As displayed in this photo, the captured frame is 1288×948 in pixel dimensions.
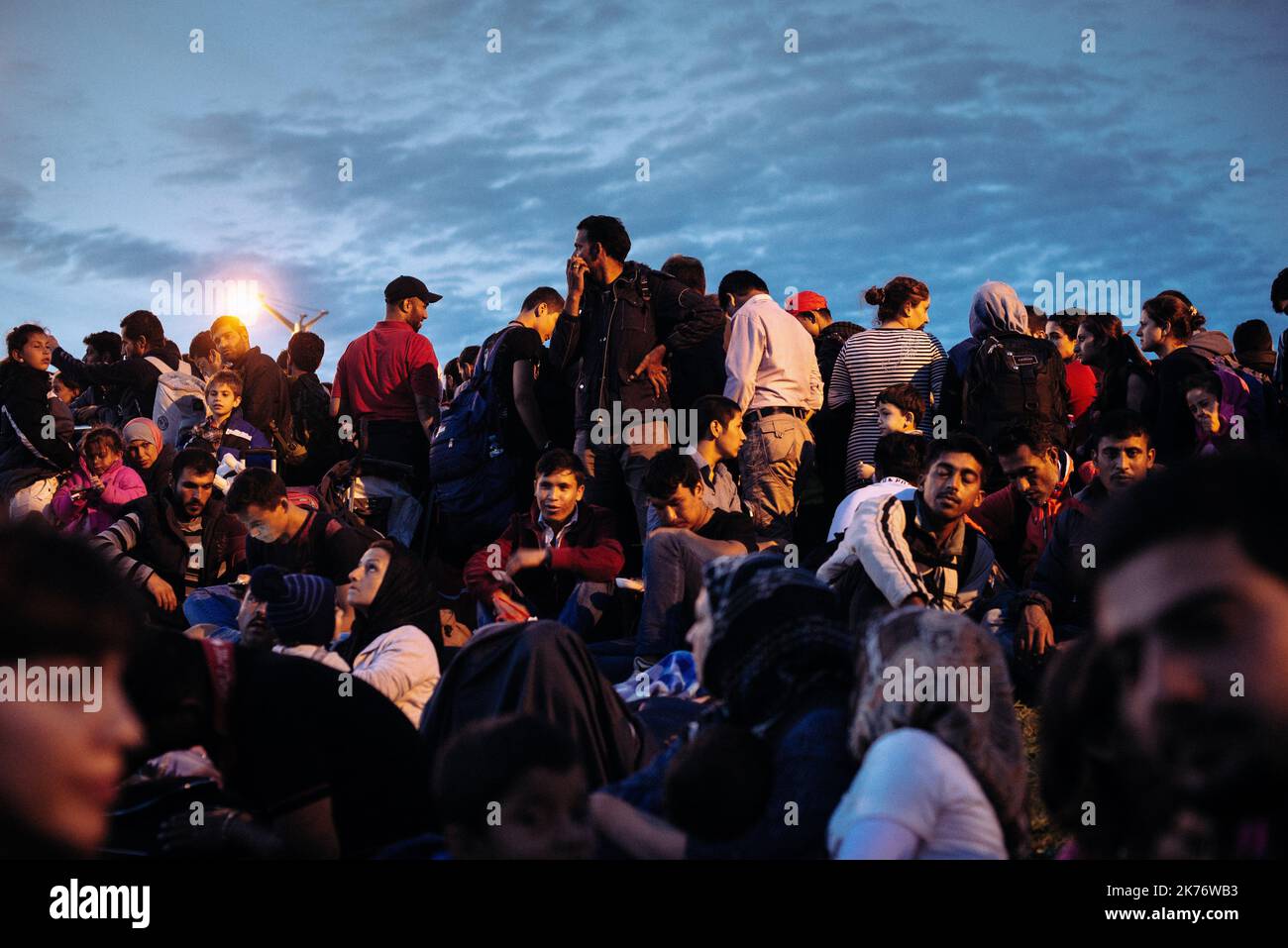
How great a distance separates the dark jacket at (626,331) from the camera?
274 inches

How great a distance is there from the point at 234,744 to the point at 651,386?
4.56 m

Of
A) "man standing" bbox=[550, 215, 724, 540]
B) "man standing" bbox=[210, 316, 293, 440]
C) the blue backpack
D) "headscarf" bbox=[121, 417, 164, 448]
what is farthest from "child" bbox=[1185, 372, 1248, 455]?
"headscarf" bbox=[121, 417, 164, 448]

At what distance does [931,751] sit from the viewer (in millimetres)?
2367

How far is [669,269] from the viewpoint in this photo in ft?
26.1

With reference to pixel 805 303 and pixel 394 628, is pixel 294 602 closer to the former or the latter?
pixel 394 628

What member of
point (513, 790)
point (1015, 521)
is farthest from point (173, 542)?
point (513, 790)

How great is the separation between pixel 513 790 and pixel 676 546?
11.9 ft

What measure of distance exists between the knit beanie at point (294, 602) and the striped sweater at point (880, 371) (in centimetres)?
339

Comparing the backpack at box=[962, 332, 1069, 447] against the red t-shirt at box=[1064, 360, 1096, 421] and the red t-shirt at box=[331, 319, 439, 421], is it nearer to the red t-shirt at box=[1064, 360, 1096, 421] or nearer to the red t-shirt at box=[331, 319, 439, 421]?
the red t-shirt at box=[1064, 360, 1096, 421]

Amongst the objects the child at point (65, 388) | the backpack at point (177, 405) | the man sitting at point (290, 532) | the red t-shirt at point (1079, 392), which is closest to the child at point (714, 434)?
the man sitting at point (290, 532)

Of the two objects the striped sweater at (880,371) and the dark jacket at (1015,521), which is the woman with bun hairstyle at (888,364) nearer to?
the striped sweater at (880,371)

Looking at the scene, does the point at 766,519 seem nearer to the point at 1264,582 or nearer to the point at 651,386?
the point at 651,386
